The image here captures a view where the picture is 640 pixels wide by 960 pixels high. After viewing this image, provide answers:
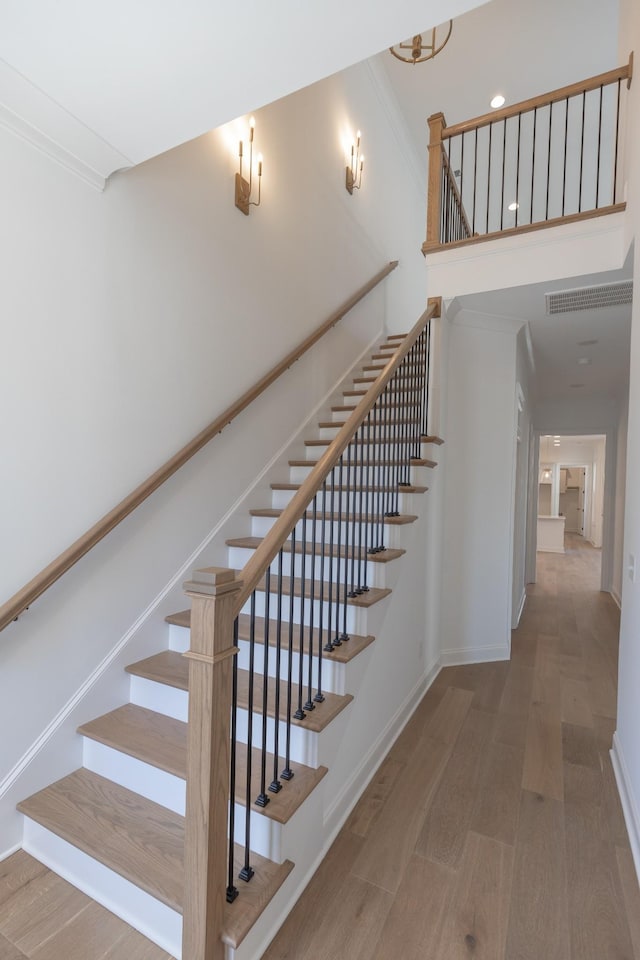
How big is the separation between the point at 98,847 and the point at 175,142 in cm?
255

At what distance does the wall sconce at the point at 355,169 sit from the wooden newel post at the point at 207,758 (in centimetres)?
448

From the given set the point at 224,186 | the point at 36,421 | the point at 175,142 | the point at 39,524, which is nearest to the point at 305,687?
the point at 39,524

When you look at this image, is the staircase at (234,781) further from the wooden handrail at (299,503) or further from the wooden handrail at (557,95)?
the wooden handrail at (557,95)

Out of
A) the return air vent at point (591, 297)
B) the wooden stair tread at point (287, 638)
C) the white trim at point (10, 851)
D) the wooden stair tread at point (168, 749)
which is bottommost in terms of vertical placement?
the white trim at point (10, 851)

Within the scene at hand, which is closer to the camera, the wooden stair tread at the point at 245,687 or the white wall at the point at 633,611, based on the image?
the wooden stair tread at the point at 245,687

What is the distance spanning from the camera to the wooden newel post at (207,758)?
1225 millimetres

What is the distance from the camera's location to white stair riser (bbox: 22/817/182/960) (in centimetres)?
141

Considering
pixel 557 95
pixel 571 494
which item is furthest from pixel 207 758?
pixel 571 494

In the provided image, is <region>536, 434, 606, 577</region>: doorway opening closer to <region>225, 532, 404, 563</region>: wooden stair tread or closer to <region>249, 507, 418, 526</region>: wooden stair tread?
<region>249, 507, 418, 526</region>: wooden stair tread

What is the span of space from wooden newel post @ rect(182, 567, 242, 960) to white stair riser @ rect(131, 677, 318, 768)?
514mm

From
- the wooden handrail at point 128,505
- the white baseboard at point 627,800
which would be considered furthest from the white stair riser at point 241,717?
the white baseboard at point 627,800

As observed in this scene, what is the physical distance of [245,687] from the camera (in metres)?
1.98

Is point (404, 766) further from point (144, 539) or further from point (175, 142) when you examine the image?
point (175, 142)

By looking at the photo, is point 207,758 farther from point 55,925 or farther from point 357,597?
point 357,597
